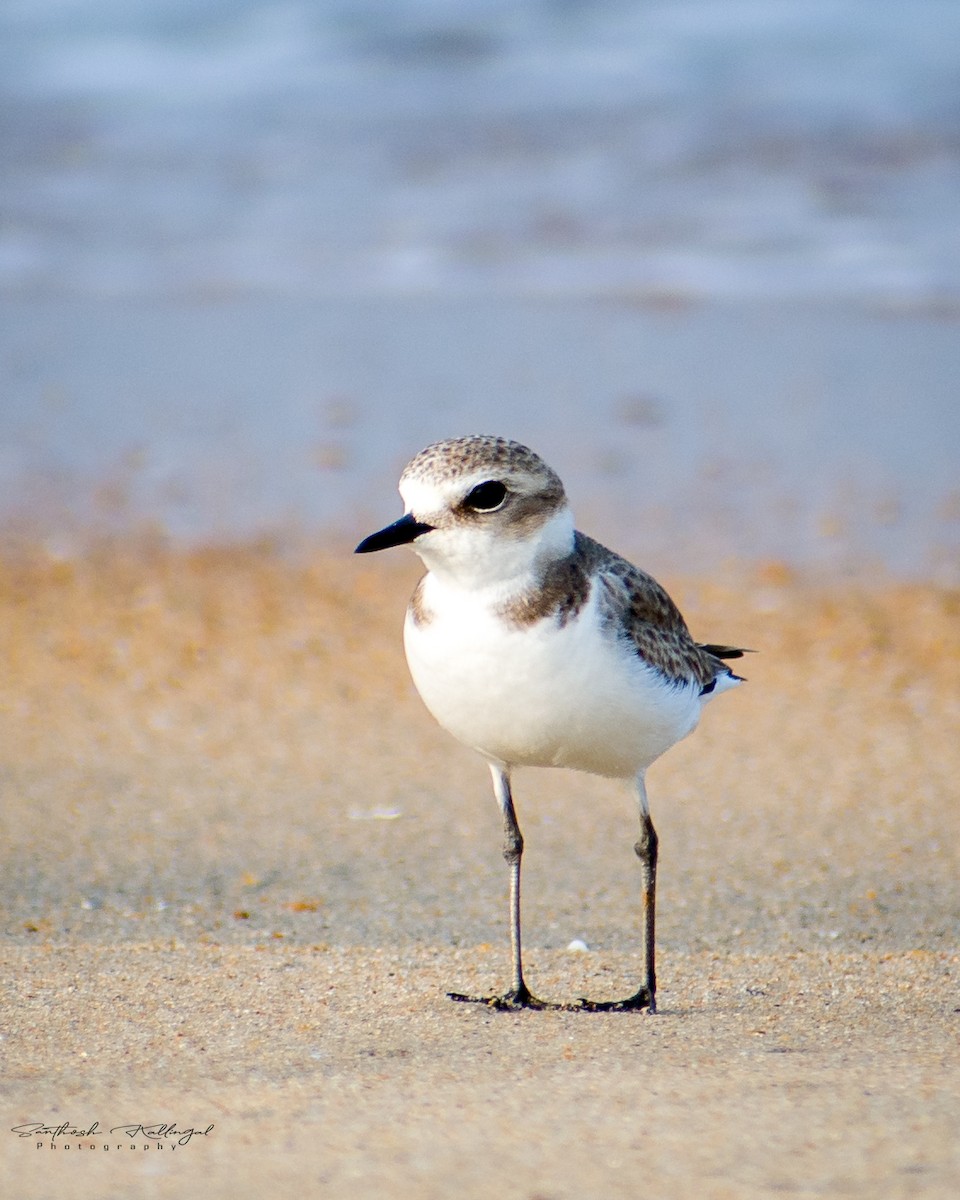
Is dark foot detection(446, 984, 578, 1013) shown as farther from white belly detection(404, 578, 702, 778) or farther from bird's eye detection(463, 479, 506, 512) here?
bird's eye detection(463, 479, 506, 512)

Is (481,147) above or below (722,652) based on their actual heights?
below

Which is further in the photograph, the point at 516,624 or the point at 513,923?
the point at 513,923

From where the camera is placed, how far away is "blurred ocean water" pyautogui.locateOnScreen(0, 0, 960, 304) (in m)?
11.9

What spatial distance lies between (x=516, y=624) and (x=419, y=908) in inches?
55.7

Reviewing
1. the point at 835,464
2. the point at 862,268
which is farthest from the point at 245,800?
the point at 862,268

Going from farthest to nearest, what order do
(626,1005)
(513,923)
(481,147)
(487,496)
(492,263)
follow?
(481,147) → (492,263) → (513,923) → (626,1005) → (487,496)

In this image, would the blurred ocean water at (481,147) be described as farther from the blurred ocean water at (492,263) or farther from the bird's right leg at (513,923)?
the bird's right leg at (513,923)

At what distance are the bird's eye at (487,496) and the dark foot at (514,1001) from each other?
117 centimetres

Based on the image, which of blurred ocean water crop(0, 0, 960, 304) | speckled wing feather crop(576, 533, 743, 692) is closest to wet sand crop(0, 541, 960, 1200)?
speckled wing feather crop(576, 533, 743, 692)

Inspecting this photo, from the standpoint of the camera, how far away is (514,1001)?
3.82 meters

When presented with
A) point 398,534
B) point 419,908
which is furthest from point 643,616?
point 419,908

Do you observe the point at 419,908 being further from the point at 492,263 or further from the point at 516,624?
the point at 492,263

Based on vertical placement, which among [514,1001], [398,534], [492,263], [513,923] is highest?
[398,534]

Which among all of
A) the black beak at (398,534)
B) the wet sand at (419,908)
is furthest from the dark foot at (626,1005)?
the black beak at (398,534)
